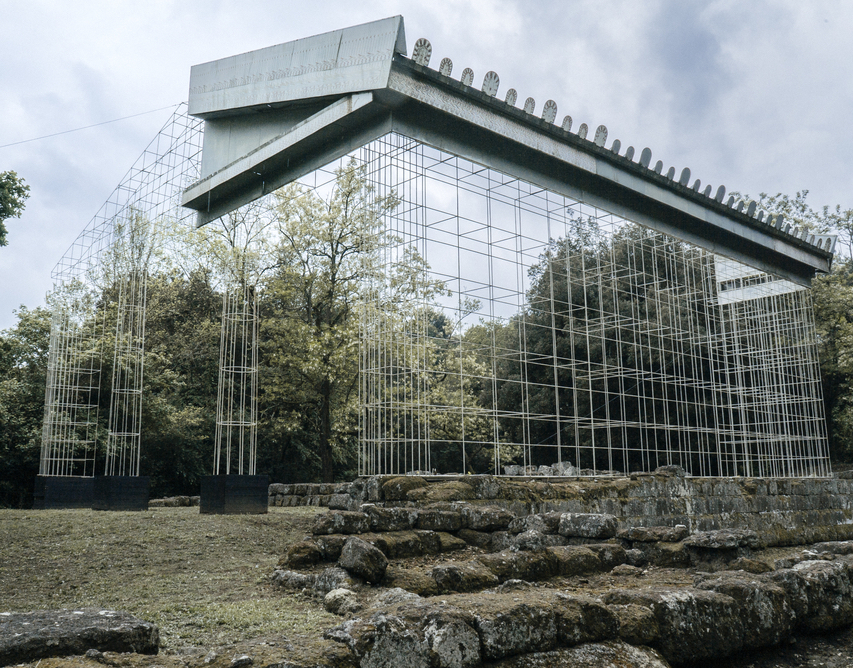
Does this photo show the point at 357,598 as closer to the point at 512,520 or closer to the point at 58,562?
the point at 512,520

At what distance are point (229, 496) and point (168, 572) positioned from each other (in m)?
6.00

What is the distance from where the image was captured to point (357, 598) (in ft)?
17.9

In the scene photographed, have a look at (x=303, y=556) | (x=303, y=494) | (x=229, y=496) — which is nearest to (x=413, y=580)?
(x=303, y=556)

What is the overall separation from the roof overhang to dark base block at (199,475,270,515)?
242 inches

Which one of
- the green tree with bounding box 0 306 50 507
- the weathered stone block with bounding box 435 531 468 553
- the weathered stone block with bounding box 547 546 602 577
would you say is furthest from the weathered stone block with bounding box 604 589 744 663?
the green tree with bounding box 0 306 50 507

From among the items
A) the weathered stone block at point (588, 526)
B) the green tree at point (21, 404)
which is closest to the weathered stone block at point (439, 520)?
the weathered stone block at point (588, 526)

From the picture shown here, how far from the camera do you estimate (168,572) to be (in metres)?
7.25

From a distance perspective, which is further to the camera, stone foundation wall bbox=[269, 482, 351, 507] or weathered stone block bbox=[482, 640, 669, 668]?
stone foundation wall bbox=[269, 482, 351, 507]

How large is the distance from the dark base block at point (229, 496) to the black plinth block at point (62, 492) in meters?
5.22

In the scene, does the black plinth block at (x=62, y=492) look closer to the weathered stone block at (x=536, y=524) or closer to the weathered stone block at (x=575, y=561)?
the weathered stone block at (x=536, y=524)

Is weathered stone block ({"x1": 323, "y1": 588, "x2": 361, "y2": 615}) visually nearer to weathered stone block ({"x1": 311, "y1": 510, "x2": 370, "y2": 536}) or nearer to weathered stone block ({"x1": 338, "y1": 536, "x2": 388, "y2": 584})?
weathered stone block ({"x1": 338, "y1": 536, "x2": 388, "y2": 584})

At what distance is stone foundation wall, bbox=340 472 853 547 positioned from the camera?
33.0 feet

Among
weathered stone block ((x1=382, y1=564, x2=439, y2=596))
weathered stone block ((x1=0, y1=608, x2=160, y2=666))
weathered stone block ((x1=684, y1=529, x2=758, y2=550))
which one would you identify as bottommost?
weathered stone block ((x1=382, y1=564, x2=439, y2=596))

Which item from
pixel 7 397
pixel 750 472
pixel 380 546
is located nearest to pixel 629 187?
pixel 750 472
